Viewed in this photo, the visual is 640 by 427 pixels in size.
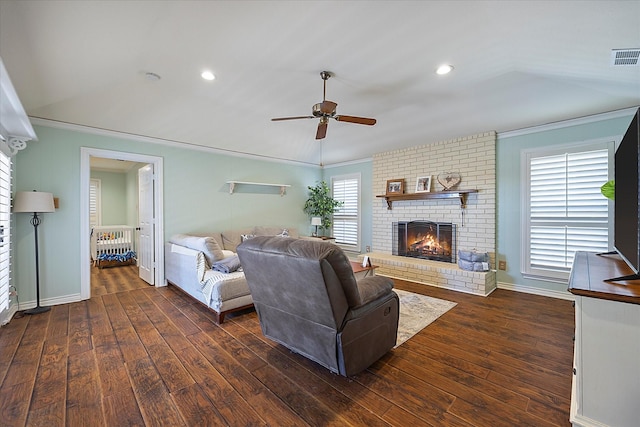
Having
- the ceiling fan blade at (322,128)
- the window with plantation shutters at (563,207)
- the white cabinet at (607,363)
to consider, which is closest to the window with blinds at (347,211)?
the window with plantation shutters at (563,207)

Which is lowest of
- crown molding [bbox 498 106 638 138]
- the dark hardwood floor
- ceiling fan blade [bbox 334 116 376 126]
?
the dark hardwood floor

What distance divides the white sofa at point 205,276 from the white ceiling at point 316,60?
1869 mm

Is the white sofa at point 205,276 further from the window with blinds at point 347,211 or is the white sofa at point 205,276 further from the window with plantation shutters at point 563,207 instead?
the window with plantation shutters at point 563,207

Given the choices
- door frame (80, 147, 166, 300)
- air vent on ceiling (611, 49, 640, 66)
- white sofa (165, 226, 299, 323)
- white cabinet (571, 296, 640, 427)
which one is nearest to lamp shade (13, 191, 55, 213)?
door frame (80, 147, 166, 300)

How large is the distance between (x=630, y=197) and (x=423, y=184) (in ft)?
11.4

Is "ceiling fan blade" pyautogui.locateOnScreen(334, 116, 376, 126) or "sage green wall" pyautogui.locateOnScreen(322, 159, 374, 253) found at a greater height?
"ceiling fan blade" pyautogui.locateOnScreen(334, 116, 376, 126)

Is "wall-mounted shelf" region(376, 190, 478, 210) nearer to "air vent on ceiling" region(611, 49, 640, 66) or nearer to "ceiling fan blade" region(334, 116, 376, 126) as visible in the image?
"air vent on ceiling" region(611, 49, 640, 66)

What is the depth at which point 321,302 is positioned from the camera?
1812 millimetres

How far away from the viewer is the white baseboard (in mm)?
3757

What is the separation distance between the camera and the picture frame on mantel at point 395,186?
5371 mm

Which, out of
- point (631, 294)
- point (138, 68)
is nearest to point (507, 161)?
point (631, 294)

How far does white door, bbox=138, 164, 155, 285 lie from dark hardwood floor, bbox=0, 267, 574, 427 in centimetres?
145

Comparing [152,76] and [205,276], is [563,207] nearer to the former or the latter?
[205,276]

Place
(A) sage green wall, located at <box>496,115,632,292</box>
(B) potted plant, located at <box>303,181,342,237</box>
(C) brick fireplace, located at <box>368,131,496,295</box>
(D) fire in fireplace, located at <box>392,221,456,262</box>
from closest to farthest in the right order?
(A) sage green wall, located at <box>496,115,632,292</box>
(C) brick fireplace, located at <box>368,131,496,295</box>
(D) fire in fireplace, located at <box>392,221,456,262</box>
(B) potted plant, located at <box>303,181,342,237</box>
